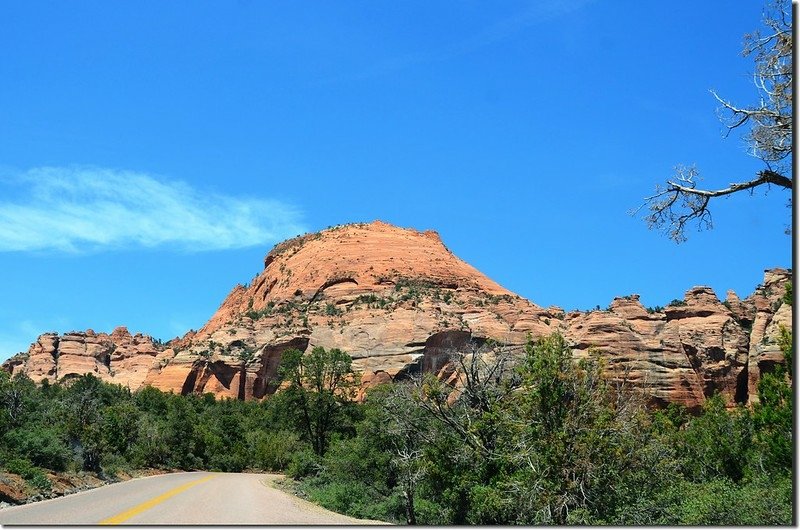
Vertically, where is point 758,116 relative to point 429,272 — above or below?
below

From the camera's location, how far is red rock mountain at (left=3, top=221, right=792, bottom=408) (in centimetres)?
6956

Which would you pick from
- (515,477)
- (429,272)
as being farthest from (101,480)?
(429,272)

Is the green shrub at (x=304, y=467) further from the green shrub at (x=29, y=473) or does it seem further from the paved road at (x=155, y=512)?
the paved road at (x=155, y=512)

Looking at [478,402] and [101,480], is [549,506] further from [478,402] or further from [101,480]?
[101,480]

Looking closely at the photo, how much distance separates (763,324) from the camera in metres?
71.9

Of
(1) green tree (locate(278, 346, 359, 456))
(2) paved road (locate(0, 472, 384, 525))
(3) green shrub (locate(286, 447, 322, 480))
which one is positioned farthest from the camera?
(1) green tree (locate(278, 346, 359, 456))

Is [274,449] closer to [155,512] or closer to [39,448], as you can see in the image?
[39,448]

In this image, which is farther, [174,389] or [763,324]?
[174,389]

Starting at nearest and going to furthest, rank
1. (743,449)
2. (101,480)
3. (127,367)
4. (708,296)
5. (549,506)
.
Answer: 1. (549,506)
2. (101,480)
3. (743,449)
4. (708,296)
5. (127,367)

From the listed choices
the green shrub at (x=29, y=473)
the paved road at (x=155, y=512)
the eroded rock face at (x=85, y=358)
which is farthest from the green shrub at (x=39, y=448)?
the eroded rock face at (x=85, y=358)

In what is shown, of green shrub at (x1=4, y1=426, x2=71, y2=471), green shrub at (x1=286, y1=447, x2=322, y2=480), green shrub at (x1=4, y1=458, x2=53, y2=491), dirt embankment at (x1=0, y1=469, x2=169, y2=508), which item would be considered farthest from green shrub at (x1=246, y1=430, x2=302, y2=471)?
green shrub at (x1=4, y1=458, x2=53, y2=491)

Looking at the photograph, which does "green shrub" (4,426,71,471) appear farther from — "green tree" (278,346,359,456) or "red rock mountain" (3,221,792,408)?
"red rock mountain" (3,221,792,408)

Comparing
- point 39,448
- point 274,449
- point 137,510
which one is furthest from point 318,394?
point 137,510

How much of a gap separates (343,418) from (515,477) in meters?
33.9
